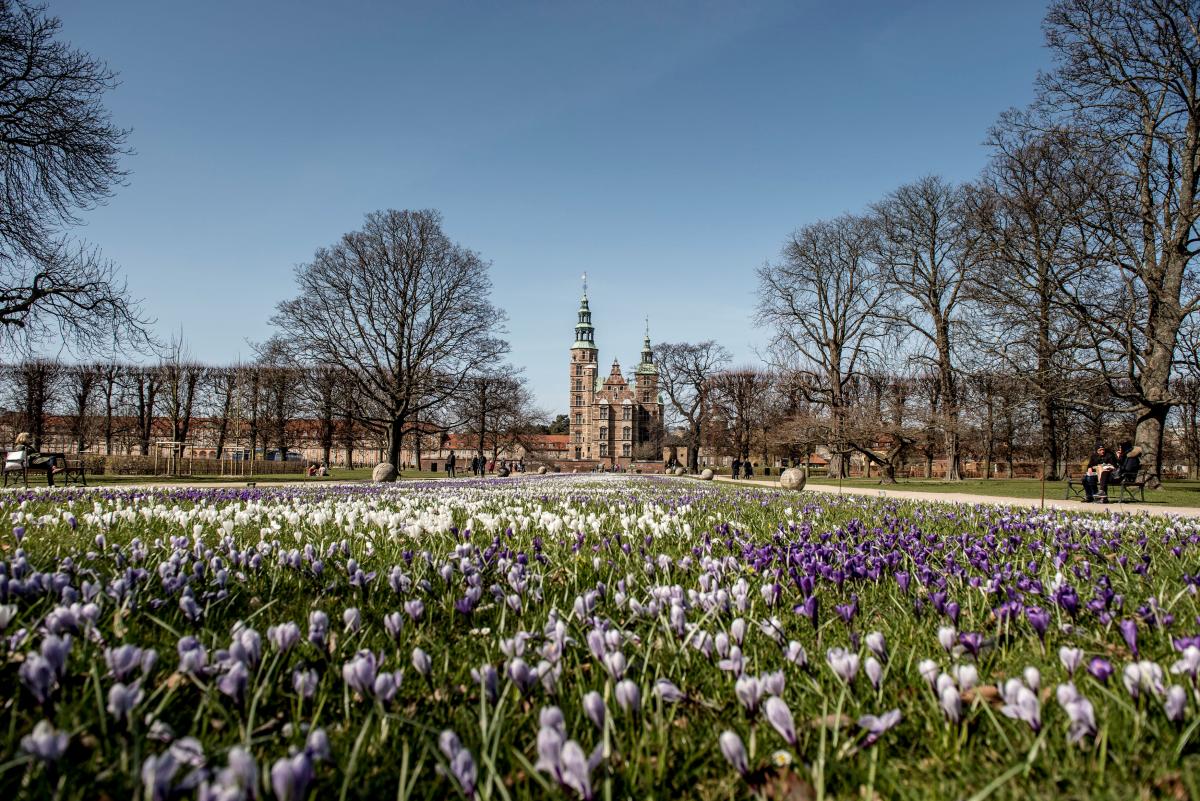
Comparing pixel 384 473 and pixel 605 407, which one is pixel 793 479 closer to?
pixel 384 473

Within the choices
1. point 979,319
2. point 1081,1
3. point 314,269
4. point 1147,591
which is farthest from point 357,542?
point 314,269

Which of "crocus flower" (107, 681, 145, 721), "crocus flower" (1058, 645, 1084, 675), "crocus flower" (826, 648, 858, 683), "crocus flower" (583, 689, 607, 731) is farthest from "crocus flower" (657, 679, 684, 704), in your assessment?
"crocus flower" (107, 681, 145, 721)

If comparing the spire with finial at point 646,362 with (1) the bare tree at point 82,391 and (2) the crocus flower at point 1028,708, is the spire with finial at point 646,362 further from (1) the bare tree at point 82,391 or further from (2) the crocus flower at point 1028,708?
(2) the crocus flower at point 1028,708

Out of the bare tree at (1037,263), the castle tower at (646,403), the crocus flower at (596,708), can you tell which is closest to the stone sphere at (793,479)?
the bare tree at (1037,263)

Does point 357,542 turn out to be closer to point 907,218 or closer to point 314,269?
point 314,269

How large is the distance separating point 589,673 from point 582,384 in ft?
377

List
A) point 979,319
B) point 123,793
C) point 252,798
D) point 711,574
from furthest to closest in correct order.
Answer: point 979,319, point 711,574, point 123,793, point 252,798

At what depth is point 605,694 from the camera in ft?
6.13

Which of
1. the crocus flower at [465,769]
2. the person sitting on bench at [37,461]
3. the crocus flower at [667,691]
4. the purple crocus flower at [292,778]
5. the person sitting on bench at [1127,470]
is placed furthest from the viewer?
the person sitting on bench at [37,461]

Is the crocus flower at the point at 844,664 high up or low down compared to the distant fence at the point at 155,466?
up

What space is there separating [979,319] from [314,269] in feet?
88.4

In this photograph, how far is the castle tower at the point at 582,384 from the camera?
11588 centimetres

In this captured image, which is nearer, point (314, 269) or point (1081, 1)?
point (1081, 1)

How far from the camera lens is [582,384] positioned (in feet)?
384
